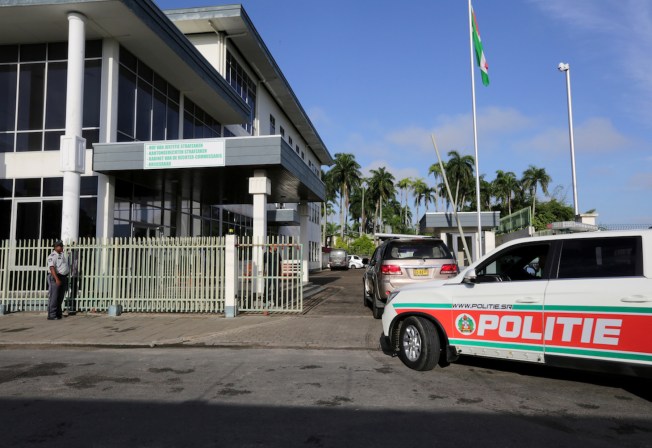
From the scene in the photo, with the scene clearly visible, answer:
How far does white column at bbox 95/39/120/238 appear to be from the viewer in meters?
14.1

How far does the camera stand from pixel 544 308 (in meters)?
5.42

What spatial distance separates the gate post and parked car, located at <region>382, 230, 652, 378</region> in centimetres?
573

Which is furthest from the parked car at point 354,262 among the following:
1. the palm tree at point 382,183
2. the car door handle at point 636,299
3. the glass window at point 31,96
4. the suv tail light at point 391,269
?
the car door handle at point 636,299

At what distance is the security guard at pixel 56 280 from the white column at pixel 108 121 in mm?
2459

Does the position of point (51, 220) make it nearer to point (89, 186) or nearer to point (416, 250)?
point (89, 186)

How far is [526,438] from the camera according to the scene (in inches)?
161

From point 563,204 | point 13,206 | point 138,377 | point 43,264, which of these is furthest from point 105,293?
point 563,204

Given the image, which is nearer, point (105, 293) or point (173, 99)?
point (105, 293)

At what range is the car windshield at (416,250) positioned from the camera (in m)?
10.2

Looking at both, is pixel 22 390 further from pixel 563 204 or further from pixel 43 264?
pixel 563 204

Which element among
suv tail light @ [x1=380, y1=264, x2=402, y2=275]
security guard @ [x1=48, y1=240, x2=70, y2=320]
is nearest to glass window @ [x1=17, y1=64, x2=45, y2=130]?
security guard @ [x1=48, y1=240, x2=70, y2=320]

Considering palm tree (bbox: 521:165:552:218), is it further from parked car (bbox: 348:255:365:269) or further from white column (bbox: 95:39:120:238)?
white column (bbox: 95:39:120:238)

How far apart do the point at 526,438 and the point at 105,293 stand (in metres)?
11.1

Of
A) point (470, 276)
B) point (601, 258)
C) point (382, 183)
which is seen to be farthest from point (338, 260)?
point (601, 258)
